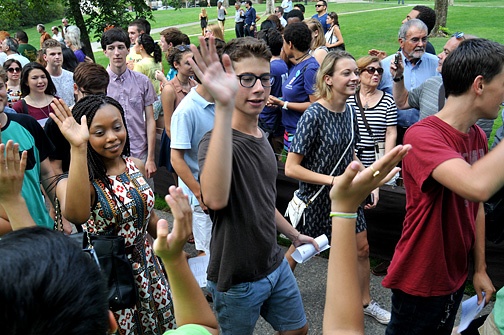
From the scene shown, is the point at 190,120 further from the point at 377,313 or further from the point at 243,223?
the point at 377,313

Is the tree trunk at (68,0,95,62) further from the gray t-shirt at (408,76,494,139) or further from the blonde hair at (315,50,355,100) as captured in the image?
the blonde hair at (315,50,355,100)

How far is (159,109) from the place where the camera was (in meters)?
5.91

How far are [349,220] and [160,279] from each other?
179 centimetres

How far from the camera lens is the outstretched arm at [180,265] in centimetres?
155

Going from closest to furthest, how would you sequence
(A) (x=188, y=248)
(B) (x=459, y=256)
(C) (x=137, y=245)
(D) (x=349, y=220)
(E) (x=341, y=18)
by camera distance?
(D) (x=349, y=220) < (B) (x=459, y=256) < (C) (x=137, y=245) < (A) (x=188, y=248) < (E) (x=341, y=18)

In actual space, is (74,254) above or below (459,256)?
above

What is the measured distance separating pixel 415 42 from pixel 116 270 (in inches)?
171

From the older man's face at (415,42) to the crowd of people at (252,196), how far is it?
964 millimetres

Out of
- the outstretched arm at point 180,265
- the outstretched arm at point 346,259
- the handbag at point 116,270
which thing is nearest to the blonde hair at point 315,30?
the handbag at point 116,270

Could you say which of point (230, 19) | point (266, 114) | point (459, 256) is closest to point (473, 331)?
point (459, 256)

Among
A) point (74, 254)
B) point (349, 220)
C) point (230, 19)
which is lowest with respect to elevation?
point (230, 19)

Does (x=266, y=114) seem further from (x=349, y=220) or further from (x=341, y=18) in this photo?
(x=341, y=18)

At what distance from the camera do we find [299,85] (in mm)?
5582

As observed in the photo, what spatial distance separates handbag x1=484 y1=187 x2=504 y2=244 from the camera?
2.76 m
